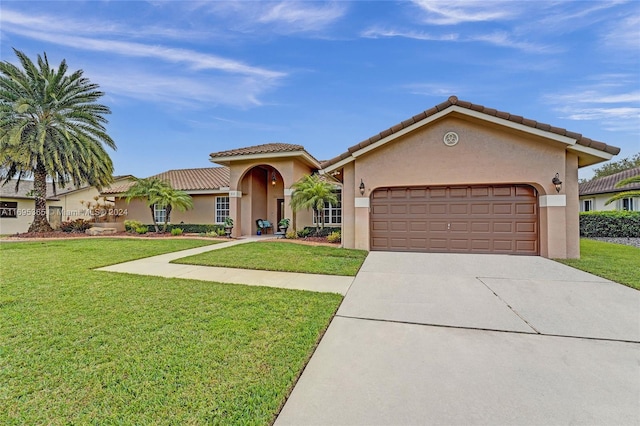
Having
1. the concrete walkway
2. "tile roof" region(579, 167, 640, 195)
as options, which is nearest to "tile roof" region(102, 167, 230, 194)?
the concrete walkway

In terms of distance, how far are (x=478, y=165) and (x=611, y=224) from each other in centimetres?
1170

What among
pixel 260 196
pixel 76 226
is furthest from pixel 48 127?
pixel 260 196

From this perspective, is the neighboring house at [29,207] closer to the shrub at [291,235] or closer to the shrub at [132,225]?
the shrub at [132,225]

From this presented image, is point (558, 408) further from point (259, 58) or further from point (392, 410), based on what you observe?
point (259, 58)

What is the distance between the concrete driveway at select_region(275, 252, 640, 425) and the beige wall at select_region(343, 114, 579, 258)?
383cm

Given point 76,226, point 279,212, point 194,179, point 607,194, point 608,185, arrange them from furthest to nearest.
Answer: point 194,179, point 608,185, point 279,212, point 76,226, point 607,194

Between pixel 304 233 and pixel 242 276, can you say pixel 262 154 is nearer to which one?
pixel 304 233

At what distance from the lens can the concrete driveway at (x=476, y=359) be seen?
220cm

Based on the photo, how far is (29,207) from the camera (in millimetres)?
22156

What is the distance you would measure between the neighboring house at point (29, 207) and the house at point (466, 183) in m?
22.9

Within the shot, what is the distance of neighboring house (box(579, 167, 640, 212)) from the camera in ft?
56.1

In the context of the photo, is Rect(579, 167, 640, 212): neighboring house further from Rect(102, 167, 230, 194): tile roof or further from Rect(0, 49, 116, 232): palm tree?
Rect(0, 49, 116, 232): palm tree

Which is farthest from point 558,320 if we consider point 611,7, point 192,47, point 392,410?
point 192,47

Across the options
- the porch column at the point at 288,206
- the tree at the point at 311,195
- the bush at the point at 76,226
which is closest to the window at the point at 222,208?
the porch column at the point at 288,206
